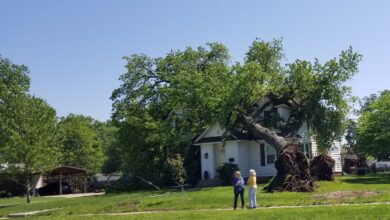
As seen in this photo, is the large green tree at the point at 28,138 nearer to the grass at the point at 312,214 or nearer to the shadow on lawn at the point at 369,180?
the shadow on lawn at the point at 369,180

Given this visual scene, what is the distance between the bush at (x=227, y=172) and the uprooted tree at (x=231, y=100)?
8.21 ft

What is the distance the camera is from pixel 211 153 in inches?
1560

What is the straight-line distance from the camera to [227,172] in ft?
119

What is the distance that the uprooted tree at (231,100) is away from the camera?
3189 cm

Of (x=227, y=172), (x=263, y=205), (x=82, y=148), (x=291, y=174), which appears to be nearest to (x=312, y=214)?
(x=263, y=205)

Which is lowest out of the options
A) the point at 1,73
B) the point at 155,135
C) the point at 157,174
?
the point at 157,174

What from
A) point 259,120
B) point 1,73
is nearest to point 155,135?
point 259,120

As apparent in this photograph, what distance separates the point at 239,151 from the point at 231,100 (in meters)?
7.81

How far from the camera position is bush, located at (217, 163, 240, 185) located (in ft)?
119

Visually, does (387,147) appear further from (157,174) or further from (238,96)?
(157,174)

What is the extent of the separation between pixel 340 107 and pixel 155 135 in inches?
499

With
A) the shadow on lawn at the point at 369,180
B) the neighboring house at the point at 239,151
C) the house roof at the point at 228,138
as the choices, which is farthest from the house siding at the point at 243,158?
the shadow on lawn at the point at 369,180

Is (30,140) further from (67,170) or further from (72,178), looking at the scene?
(72,178)

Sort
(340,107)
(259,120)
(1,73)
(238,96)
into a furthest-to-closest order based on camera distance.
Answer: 1. (1,73)
2. (259,120)
3. (340,107)
4. (238,96)
